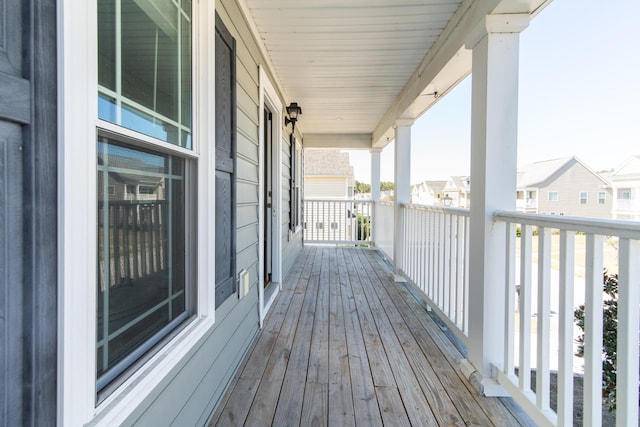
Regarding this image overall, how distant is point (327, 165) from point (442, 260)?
11.9 meters

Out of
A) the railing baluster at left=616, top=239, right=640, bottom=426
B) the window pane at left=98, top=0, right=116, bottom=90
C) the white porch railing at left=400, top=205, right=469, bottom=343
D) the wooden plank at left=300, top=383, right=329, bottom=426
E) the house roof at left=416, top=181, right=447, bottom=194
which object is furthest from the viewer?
the house roof at left=416, top=181, right=447, bottom=194

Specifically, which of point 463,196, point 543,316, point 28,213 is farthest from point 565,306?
point 463,196

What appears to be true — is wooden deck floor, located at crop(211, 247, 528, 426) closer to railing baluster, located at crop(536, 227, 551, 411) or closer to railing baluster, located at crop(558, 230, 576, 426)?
railing baluster, located at crop(536, 227, 551, 411)

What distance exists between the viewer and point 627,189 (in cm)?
166

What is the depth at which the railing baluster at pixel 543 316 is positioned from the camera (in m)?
1.40

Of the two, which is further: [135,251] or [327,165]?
[327,165]

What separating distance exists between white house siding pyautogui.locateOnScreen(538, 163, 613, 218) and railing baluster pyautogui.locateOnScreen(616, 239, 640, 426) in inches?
24.6

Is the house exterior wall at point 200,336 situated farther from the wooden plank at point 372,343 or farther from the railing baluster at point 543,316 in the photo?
the railing baluster at point 543,316

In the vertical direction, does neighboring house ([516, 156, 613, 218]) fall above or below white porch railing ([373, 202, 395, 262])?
above

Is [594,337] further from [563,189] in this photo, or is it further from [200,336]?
[563,189]

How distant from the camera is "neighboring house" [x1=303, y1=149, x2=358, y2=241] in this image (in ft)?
22.5

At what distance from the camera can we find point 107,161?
85cm

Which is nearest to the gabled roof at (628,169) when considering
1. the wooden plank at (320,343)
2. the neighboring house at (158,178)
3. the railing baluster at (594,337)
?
the neighboring house at (158,178)

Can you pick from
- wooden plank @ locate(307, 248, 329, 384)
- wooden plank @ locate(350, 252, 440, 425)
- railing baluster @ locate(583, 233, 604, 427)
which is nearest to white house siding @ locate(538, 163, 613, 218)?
railing baluster @ locate(583, 233, 604, 427)
